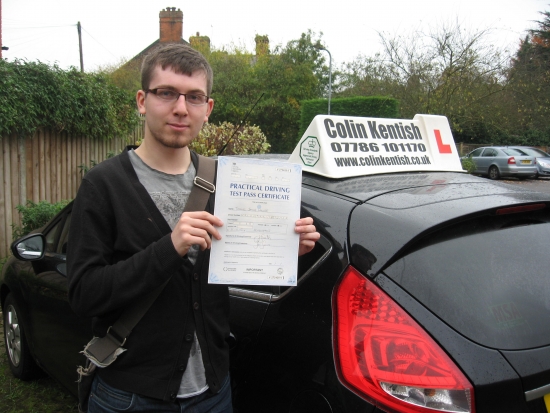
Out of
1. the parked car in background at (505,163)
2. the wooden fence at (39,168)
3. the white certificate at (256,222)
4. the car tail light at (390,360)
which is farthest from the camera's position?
the parked car in background at (505,163)

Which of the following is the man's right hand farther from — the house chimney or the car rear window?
the house chimney

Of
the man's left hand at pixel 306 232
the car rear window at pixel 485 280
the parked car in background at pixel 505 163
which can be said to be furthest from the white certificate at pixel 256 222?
the parked car in background at pixel 505 163

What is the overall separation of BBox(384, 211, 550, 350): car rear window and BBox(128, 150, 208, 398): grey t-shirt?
0.70 m

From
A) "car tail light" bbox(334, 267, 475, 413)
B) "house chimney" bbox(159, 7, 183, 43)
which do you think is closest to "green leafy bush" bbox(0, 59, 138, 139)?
"car tail light" bbox(334, 267, 475, 413)

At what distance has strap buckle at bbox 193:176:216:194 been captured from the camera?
5.37ft

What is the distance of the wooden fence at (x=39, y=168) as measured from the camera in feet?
22.6

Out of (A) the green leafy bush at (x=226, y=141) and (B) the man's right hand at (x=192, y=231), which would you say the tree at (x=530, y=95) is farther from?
(B) the man's right hand at (x=192, y=231)

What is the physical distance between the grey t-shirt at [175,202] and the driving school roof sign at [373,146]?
729mm

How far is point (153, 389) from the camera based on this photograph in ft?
5.03

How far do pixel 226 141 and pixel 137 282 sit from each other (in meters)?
6.72

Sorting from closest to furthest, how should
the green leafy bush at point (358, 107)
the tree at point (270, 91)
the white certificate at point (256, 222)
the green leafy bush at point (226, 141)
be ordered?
the white certificate at point (256, 222) < the green leafy bush at point (226, 141) < the green leafy bush at point (358, 107) < the tree at point (270, 91)

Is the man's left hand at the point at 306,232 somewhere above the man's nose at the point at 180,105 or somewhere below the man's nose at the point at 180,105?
below

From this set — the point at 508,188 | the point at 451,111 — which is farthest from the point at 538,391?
the point at 451,111

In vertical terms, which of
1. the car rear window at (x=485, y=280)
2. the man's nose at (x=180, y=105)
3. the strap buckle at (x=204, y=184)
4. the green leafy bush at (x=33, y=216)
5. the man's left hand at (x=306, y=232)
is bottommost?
the green leafy bush at (x=33, y=216)
